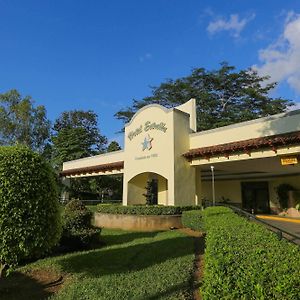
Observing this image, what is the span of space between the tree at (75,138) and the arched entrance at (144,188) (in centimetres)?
1841

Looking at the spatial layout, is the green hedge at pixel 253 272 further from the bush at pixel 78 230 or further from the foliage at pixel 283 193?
the foliage at pixel 283 193

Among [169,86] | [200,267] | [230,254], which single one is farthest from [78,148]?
[230,254]

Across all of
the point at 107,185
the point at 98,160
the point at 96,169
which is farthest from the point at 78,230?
the point at 107,185

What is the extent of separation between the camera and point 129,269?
24.3 feet

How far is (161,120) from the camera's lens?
56.9 feet

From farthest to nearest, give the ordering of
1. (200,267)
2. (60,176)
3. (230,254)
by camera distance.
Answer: (60,176)
(200,267)
(230,254)

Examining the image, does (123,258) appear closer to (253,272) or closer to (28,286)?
(28,286)

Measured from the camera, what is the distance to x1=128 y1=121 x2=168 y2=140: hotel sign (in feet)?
56.1

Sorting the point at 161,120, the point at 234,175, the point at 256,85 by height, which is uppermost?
the point at 256,85

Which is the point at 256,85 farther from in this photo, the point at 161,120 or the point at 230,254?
the point at 230,254

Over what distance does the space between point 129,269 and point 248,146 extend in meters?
8.14

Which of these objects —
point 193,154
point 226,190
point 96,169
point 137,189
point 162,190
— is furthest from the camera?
point 226,190

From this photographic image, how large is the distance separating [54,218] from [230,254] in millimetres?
4147

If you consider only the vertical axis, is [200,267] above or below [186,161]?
below
